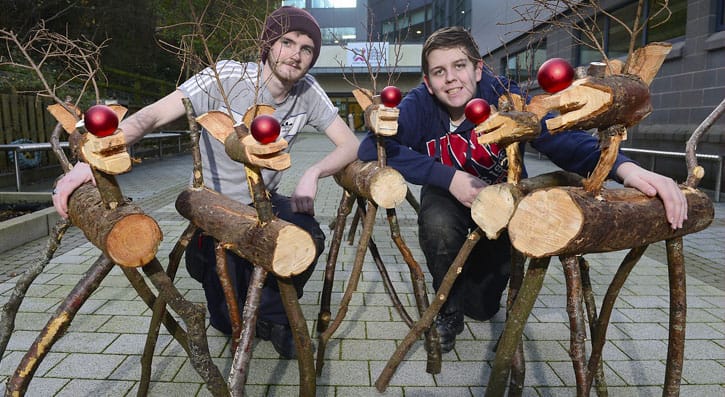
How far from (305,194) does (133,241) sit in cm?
94

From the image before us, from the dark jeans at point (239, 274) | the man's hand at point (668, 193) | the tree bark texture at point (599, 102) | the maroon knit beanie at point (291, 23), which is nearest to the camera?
the tree bark texture at point (599, 102)

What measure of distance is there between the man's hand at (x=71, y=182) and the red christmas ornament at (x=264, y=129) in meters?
0.79

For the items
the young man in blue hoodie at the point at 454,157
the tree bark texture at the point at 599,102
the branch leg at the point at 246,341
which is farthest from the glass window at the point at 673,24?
the branch leg at the point at 246,341

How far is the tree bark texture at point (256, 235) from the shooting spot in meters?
1.62

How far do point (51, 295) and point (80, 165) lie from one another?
2.06 metres

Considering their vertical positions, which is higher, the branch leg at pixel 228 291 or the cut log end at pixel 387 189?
the cut log end at pixel 387 189

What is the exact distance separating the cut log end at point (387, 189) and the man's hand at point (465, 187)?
0.30 metres

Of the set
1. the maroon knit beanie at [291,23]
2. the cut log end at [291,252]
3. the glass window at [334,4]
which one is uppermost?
the glass window at [334,4]

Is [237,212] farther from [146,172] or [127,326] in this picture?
[146,172]

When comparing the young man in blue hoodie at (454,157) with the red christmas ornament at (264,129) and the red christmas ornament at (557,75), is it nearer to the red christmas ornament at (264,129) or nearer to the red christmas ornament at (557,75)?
the red christmas ornament at (557,75)

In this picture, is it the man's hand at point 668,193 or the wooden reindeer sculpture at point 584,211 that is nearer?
the wooden reindeer sculpture at point 584,211

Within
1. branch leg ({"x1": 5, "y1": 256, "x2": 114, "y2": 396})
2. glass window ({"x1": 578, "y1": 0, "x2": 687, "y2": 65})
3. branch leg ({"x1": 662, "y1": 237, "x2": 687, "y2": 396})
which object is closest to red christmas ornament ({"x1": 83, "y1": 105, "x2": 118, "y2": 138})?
branch leg ({"x1": 5, "y1": 256, "x2": 114, "y2": 396})

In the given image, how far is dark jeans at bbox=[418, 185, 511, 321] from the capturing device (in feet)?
8.82

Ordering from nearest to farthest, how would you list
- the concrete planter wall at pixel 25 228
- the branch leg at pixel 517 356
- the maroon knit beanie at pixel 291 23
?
the branch leg at pixel 517 356 < the maroon knit beanie at pixel 291 23 < the concrete planter wall at pixel 25 228
